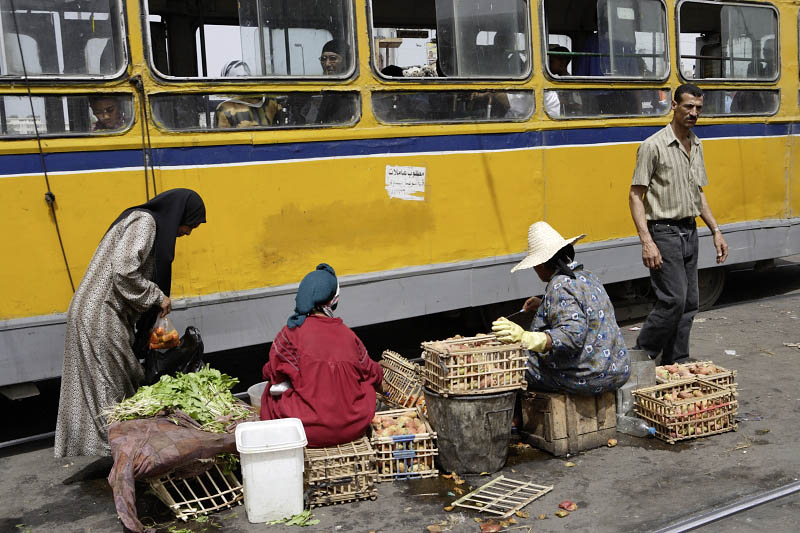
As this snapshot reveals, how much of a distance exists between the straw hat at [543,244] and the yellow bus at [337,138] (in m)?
1.72

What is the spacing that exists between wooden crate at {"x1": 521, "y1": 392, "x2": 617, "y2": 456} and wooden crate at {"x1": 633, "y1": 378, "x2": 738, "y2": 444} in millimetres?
268

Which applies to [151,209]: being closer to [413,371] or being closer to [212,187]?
[212,187]

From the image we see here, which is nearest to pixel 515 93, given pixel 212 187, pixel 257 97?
pixel 257 97

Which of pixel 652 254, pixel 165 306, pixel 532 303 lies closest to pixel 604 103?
pixel 652 254

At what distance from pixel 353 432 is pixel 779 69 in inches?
260

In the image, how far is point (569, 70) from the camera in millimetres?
7289

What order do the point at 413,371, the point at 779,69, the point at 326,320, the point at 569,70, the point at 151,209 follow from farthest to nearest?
the point at 779,69, the point at 569,70, the point at 413,371, the point at 151,209, the point at 326,320

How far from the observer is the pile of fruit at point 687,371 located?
554 centimetres

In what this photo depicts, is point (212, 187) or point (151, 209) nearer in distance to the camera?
point (151, 209)

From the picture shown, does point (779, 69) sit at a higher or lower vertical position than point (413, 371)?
higher

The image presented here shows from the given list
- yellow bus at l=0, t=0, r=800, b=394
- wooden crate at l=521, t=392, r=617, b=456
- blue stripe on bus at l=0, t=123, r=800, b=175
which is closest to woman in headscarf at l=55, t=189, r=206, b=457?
yellow bus at l=0, t=0, r=800, b=394

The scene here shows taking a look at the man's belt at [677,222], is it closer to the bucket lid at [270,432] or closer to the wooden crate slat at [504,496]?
the wooden crate slat at [504,496]

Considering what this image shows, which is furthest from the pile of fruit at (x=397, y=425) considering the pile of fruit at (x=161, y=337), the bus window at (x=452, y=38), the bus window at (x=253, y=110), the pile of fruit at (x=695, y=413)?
the bus window at (x=452, y=38)

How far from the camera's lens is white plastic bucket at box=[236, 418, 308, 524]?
4.11m
